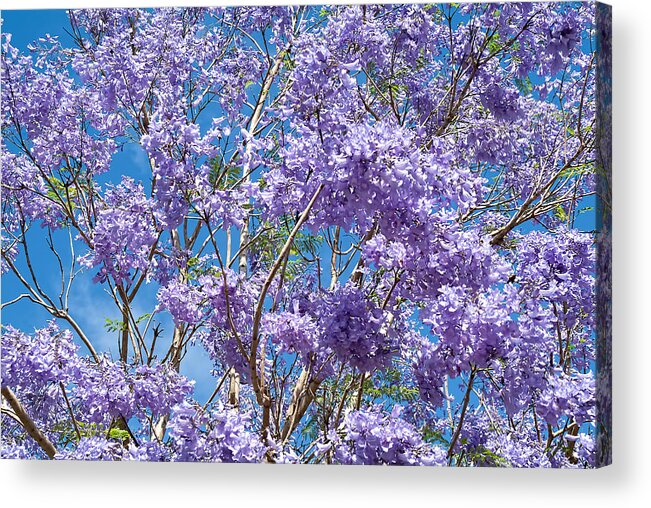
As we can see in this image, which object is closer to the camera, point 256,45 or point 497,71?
point 497,71

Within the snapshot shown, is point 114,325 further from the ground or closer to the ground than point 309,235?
closer to the ground

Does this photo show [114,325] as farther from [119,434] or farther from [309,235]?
[309,235]

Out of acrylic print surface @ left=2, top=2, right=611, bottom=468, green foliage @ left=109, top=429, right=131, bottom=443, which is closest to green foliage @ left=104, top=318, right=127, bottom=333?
acrylic print surface @ left=2, top=2, right=611, bottom=468

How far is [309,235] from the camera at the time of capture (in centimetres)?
515

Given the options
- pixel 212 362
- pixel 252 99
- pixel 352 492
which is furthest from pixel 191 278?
pixel 352 492

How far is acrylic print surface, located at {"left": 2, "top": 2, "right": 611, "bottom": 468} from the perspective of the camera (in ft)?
15.2

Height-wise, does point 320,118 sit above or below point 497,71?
below

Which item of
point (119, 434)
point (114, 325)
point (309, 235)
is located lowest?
point (119, 434)

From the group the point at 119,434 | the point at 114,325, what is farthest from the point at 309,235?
the point at 119,434

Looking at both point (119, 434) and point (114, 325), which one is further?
point (114, 325)

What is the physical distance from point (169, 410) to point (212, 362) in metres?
0.32

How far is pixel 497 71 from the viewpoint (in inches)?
199

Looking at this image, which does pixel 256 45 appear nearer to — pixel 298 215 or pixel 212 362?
pixel 298 215

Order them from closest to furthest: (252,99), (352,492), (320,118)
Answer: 1. (320,118)
2. (352,492)
3. (252,99)
